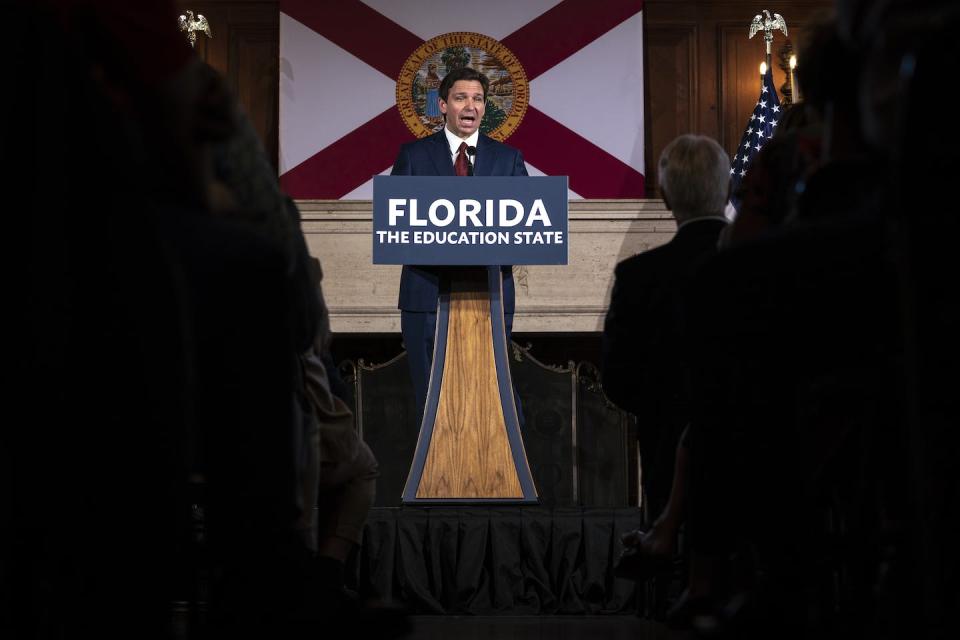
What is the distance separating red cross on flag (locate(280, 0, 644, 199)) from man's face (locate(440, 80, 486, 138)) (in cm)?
167

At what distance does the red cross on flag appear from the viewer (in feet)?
20.9

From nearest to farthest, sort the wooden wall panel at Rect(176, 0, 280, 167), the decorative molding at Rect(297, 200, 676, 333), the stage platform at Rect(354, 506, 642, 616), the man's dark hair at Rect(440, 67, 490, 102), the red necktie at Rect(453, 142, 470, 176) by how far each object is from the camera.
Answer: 1. the stage platform at Rect(354, 506, 642, 616)
2. the red necktie at Rect(453, 142, 470, 176)
3. the man's dark hair at Rect(440, 67, 490, 102)
4. the decorative molding at Rect(297, 200, 676, 333)
5. the wooden wall panel at Rect(176, 0, 280, 167)

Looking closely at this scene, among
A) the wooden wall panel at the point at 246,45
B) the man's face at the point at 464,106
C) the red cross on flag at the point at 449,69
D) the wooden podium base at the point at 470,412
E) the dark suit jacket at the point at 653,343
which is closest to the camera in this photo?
the dark suit jacket at the point at 653,343

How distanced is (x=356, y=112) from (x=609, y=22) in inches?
56.4

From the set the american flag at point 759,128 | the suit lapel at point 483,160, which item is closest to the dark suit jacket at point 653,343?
the suit lapel at point 483,160

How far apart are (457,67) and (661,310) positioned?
4.17 m

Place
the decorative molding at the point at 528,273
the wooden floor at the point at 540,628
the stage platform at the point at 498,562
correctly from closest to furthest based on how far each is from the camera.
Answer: the wooden floor at the point at 540,628 < the stage platform at the point at 498,562 < the decorative molding at the point at 528,273

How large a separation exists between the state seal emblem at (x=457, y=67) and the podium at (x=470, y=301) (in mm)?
2760

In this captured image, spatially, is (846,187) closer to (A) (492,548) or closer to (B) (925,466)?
(B) (925,466)

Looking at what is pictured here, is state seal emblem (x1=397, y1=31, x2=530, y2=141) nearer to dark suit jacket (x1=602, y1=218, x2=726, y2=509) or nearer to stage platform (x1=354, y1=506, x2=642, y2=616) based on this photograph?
stage platform (x1=354, y1=506, x2=642, y2=616)

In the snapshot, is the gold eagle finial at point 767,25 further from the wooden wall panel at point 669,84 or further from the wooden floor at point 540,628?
the wooden floor at point 540,628

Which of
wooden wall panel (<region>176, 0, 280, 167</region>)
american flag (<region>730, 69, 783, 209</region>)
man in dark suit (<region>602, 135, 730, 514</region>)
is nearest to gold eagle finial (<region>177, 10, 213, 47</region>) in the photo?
wooden wall panel (<region>176, 0, 280, 167</region>)

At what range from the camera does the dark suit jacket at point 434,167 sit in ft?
14.6

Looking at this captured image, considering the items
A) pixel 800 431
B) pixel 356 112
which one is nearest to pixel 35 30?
pixel 800 431
